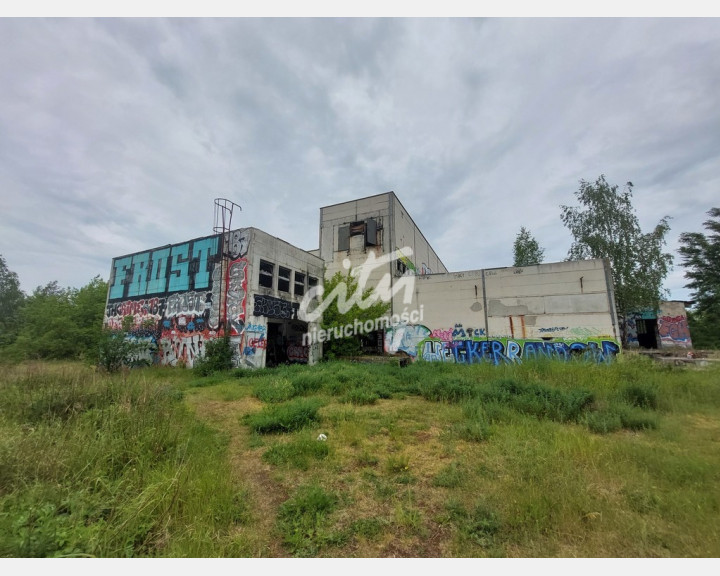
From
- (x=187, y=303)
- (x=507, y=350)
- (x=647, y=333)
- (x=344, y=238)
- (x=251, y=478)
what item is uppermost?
(x=344, y=238)

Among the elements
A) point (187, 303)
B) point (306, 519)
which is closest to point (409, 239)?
point (187, 303)

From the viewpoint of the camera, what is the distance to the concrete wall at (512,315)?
54.9 feet

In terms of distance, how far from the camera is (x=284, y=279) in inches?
679

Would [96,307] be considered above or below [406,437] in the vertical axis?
above

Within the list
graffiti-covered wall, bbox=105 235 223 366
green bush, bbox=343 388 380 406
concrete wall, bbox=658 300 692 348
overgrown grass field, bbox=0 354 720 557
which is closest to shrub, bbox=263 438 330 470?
overgrown grass field, bbox=0 354 720 557

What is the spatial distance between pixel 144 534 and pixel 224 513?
2.16 feet

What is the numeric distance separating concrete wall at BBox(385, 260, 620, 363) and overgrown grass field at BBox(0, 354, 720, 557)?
10663mm

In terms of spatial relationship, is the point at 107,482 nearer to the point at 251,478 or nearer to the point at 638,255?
the point at 251,478

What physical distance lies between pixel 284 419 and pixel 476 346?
50.9 feet

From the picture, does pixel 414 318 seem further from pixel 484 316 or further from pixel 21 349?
pixel 21 349

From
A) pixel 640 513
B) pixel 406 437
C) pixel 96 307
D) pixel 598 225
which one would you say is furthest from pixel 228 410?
pixel 598 225

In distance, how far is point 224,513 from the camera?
302 cm

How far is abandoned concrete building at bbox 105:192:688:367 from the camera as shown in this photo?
15031 millimetres

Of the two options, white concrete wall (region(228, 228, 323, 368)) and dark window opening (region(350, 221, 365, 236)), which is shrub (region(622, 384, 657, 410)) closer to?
white concrete wall (region(228, 228, 323, 368))
